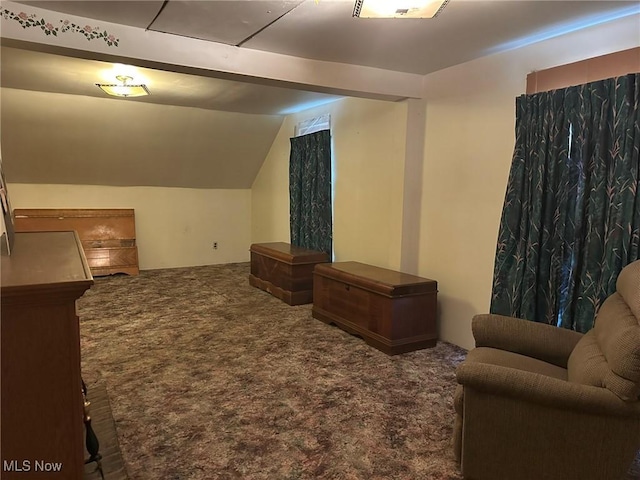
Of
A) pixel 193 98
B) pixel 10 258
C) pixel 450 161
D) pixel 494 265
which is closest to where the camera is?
pixel 10 258

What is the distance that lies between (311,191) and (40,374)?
428cm

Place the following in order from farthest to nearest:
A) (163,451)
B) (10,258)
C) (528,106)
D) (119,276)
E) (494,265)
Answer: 1. (119,276)
2. (494,265)
3. (528,106)
4. (163,451)
5. (10,258)

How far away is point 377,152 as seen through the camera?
14.1 ft

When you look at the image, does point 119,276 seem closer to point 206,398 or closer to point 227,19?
point 206,398

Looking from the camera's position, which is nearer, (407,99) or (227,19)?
(227,19)

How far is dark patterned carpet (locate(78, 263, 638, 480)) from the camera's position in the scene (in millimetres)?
2043

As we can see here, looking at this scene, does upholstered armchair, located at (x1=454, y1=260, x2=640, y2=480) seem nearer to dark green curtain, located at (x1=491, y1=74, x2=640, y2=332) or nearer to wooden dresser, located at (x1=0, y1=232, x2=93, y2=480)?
dark green curtain, located at (x1=491, y1=74, x2=640, y2=332)

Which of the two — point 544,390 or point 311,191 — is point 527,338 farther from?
point 311,191

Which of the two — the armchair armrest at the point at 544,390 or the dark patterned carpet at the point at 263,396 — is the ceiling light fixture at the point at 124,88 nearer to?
the dark patterned carpet at the point at 263,396

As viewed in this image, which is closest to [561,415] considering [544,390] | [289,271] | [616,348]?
[544,390]

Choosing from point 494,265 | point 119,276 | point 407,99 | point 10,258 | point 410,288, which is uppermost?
point 407,99

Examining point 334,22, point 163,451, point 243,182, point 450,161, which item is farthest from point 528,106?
point 243,182

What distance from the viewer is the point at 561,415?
174 centimetres

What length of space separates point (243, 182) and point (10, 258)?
5688 mm
